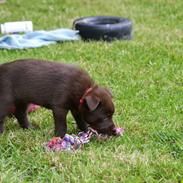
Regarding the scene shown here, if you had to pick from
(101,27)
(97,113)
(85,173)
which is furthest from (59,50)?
(85,173)

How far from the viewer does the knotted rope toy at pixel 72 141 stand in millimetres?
4793

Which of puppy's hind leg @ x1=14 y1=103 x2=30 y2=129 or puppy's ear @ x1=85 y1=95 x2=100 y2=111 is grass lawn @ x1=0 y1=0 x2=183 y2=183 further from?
puppy's ear @ x1=85 y1=95 x2=100 y2=111

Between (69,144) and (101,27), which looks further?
(101,27)

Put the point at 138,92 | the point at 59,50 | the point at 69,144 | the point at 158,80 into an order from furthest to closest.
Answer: the point at 59,50
the point at 158,80
the point at 138,92
the point at 69,144

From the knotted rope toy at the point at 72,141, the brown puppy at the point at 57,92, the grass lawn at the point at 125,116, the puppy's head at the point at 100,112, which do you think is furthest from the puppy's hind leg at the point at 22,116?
the puppy's head at the point at 100,112

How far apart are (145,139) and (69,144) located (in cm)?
74

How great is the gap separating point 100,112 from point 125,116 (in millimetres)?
805

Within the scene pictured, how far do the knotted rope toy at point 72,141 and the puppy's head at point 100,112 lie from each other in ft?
0.26

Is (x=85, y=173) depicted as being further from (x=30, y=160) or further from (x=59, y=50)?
(x=59, y=50)

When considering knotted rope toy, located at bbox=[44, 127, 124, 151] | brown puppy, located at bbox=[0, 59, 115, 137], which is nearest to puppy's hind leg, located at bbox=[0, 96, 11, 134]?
brown puppy, located at bbox=[0, 59, 115, 137]

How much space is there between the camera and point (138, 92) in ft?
21.5

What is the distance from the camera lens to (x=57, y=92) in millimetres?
5012

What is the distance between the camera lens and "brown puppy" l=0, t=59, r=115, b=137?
500 centimetres

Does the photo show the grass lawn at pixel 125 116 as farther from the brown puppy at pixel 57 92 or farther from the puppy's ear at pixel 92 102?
the puppy's ear at pixel 92 102
